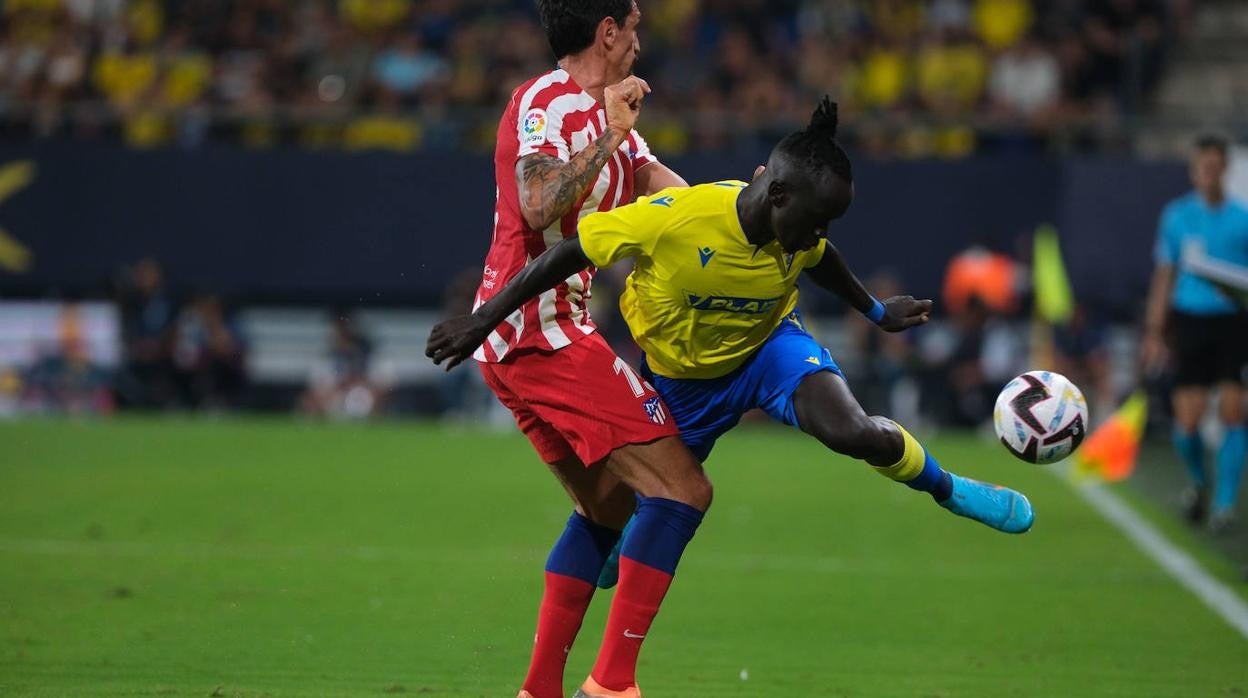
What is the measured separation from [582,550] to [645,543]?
1.42ft

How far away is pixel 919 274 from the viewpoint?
19.9 meters

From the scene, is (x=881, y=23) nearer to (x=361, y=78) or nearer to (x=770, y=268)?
(x=361, y=78)

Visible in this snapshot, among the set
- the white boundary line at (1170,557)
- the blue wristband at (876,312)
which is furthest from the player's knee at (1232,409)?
the blue wristband at (876,312)

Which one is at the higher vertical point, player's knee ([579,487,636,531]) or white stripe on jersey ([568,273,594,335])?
white stripe on jersey ([568,273,594,335])

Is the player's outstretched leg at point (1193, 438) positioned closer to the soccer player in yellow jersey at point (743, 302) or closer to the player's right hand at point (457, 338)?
the soccer player in yellow jersey at point (743, 302)

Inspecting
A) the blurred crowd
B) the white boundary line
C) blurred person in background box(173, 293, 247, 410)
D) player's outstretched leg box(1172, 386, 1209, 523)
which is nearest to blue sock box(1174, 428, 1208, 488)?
player's outstretched leg box(1172, 386, 1209, 523)

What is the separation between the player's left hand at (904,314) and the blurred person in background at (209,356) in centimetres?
1475

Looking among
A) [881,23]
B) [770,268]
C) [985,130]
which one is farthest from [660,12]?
[770,268]

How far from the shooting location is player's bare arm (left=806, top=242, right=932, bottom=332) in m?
6.07

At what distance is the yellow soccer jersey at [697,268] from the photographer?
545 centimetres

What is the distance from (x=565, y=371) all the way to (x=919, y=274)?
14.9 m

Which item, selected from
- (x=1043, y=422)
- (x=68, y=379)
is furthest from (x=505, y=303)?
(x=68, y=379)

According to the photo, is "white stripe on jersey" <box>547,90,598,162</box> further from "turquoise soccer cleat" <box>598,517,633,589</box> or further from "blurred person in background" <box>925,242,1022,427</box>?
"blurred person in background" <box>925,242,1022,427</box>

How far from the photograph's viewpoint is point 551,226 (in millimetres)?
5613
